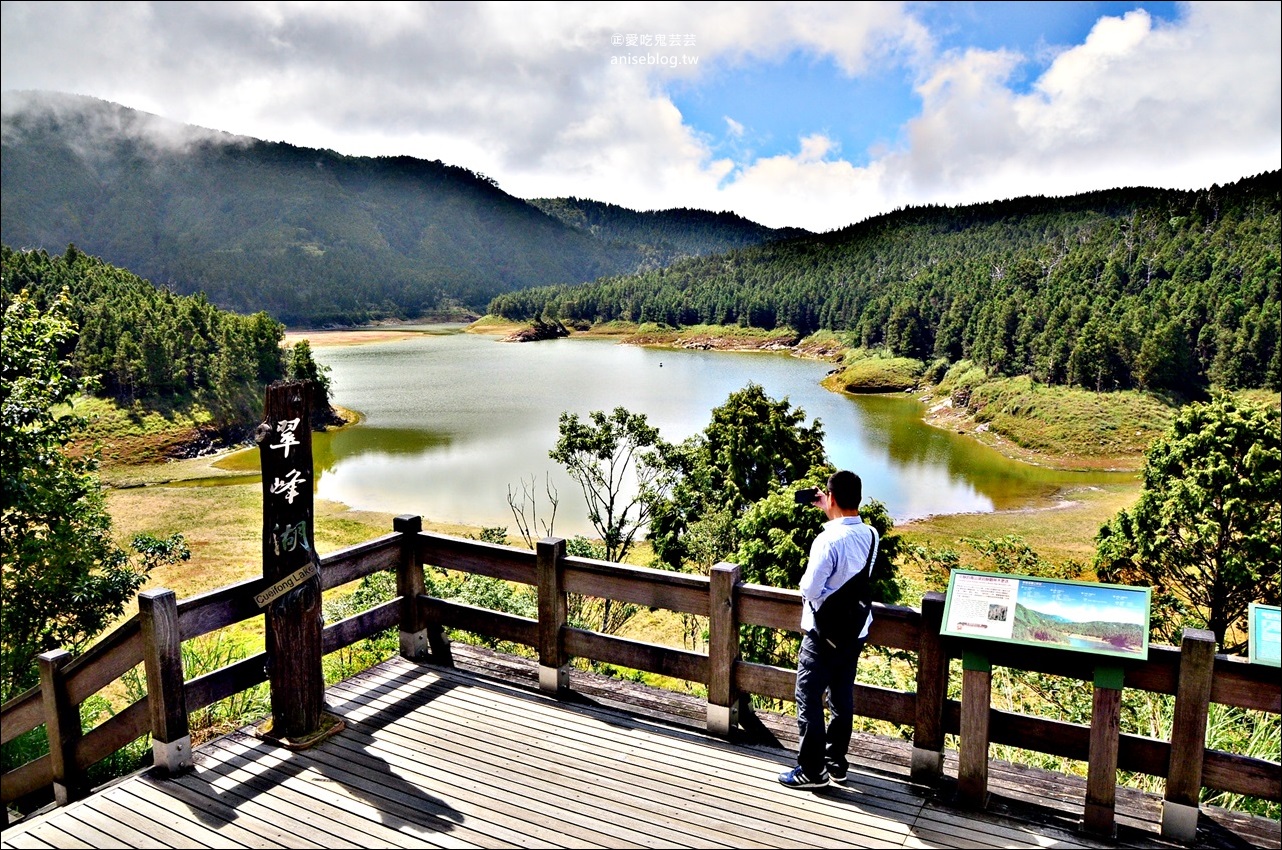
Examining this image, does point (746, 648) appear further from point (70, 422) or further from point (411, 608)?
point (70, 422)

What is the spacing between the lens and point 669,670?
209 inches

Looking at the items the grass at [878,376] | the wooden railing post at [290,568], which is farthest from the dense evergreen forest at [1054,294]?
the wooden railing post at [290,568]

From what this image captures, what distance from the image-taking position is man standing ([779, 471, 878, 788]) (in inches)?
174

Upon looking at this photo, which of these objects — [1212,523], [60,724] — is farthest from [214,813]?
[1212,523]

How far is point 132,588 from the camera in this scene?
16.5m

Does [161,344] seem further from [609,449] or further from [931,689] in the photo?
[931,689]

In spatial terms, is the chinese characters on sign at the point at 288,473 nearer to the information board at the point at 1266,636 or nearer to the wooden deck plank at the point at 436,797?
the wooden deck plank at the point at 436,797

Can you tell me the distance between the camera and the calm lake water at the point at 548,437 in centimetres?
3941

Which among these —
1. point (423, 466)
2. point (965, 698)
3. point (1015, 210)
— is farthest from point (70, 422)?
point (1015, 210)

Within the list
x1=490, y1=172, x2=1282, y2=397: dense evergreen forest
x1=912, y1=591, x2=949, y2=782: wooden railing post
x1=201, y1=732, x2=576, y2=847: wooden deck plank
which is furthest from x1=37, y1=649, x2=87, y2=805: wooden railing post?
x1=490, y1=172, x2=1282, y2=397: dense evergreen forest

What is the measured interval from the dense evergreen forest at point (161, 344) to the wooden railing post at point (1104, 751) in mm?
61939

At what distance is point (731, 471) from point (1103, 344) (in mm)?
63028

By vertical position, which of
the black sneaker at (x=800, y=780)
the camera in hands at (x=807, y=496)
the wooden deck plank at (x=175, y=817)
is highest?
the camera in hands at (x=807, y=496)

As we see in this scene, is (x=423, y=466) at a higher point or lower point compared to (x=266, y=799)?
lower
